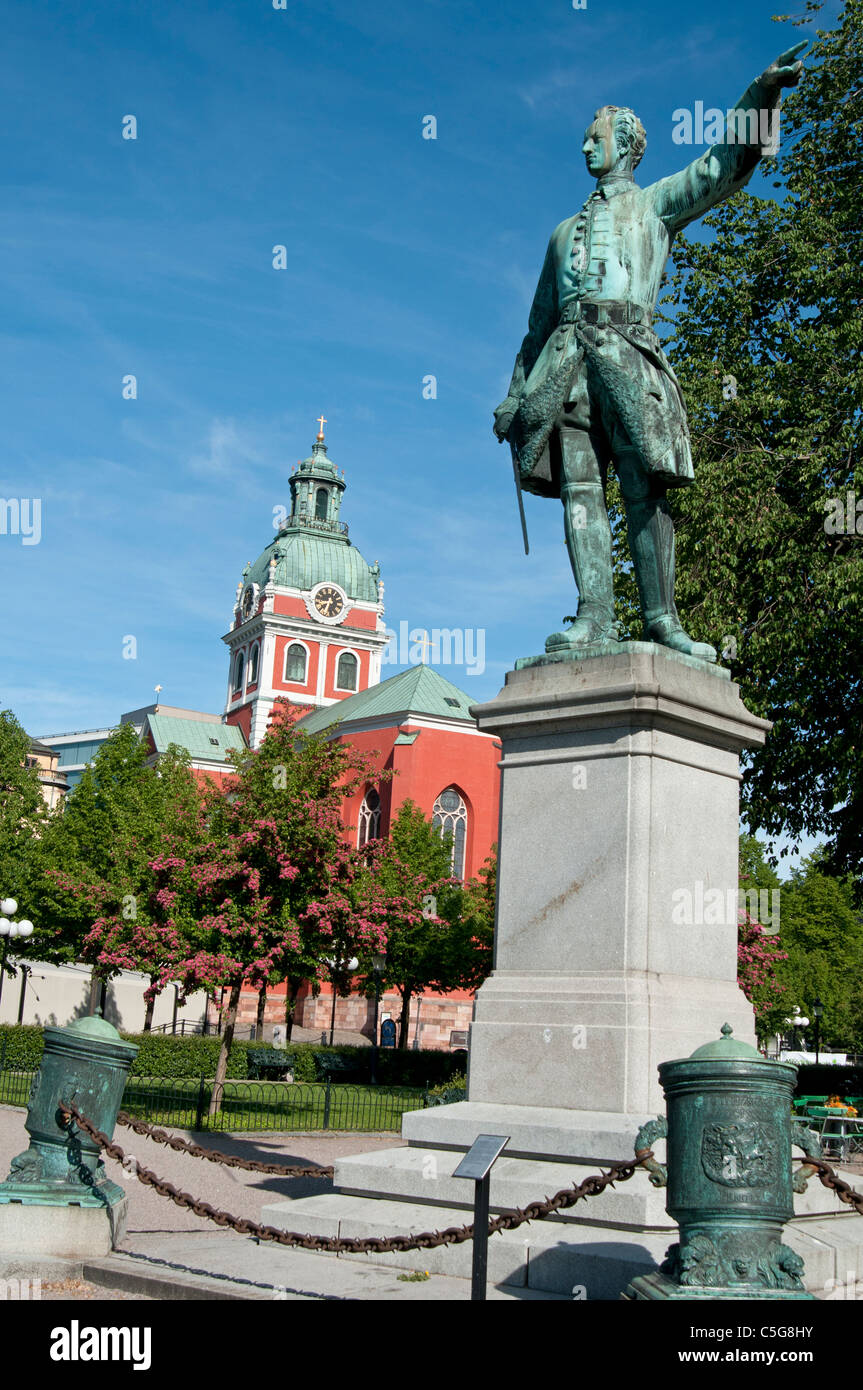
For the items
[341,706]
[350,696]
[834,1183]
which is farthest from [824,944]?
[834,1183]

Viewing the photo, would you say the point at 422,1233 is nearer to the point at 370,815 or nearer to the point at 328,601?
the point at 370,815

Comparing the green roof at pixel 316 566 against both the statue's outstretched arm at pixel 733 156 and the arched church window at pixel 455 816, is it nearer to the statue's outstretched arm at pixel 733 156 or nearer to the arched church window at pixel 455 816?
the arched church window at pixel 455 816

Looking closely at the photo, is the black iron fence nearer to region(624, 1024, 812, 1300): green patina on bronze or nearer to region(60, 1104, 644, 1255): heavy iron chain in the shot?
region(60, 1104, 644, 1255): heavy iron chain

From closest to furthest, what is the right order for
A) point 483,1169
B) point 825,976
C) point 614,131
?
point 483,1169 < point 614,131 < point 825,976

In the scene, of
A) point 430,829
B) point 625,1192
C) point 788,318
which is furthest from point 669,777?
point 430,829

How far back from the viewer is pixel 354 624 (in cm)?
7994

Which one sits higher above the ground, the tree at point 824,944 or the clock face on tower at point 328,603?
the clock face on tower at point 328,603

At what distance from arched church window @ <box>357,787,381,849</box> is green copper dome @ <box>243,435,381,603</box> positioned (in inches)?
1086

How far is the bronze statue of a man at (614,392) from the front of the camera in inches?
278

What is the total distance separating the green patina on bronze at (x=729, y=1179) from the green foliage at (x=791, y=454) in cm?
1359

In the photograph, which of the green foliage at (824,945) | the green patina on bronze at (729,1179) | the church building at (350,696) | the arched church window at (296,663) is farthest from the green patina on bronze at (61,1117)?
the arched church window at (296,663)

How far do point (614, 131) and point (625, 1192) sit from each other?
5731 millimetres

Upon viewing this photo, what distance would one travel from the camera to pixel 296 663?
3076 inches

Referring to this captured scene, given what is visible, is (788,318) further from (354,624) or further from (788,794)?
(354,624)
